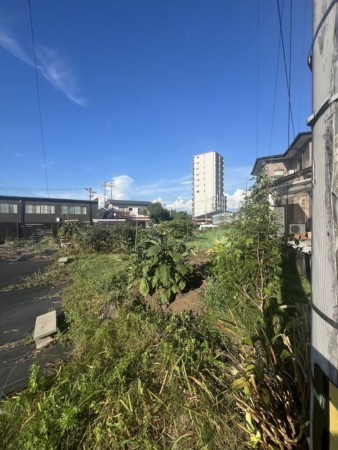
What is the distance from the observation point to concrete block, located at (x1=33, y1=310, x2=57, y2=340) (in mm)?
3703

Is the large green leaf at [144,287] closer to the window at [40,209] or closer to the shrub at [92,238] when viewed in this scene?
the shrub at [92,238]

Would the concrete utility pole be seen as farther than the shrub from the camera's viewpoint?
No

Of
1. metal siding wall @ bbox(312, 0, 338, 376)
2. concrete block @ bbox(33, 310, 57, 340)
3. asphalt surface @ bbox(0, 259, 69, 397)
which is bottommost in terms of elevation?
asphalt surface @ bbox(0, 259, 69, 397)

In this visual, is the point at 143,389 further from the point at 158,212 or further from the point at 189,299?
the point at 158,212

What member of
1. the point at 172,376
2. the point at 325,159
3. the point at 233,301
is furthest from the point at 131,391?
the point at 325,159

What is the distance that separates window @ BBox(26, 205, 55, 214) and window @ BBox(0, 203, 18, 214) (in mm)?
1826

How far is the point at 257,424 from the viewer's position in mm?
1674

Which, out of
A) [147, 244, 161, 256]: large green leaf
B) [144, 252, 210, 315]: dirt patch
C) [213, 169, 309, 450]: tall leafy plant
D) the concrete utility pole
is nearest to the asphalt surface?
[144, 252, 210, 315]: dirt patch

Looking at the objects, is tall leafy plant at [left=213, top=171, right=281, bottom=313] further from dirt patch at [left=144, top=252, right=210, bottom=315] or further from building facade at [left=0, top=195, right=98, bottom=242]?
building facade at [left=0, top=195, right=98, bottom=242]

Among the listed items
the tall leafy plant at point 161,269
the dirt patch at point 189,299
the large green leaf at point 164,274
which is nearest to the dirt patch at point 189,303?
the dirt patch at point 189,299

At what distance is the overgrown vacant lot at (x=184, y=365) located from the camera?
1.79 meters

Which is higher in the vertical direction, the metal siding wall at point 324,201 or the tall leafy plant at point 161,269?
the metal siding wall at point 324,201

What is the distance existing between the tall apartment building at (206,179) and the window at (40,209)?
44663 mm

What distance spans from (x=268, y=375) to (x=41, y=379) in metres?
2.15
